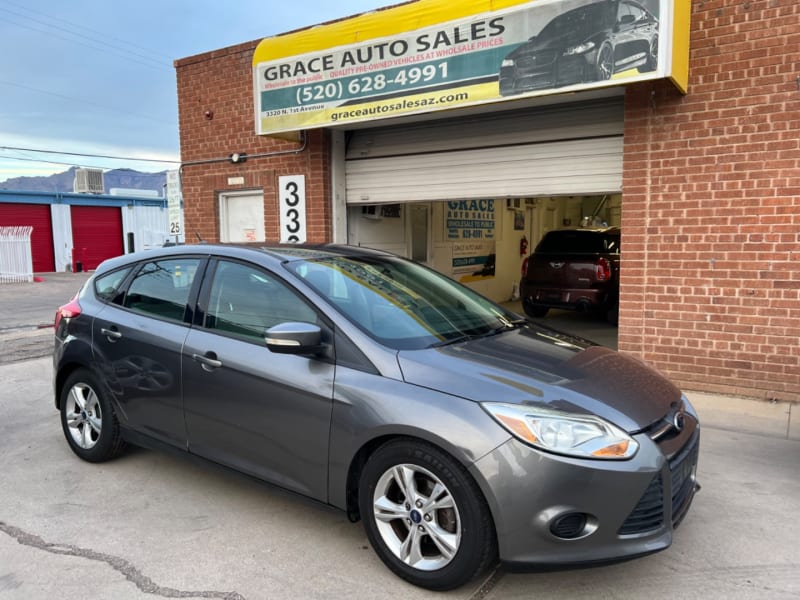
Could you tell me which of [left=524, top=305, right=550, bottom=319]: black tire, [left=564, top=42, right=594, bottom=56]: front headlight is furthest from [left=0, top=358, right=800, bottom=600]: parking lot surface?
[left=524, top=305, right=550, bottom=319]: black tire

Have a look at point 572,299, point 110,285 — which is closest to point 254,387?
point 110,285

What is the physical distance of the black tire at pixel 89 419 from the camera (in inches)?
162

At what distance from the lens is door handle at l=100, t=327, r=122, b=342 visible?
397 centimetres

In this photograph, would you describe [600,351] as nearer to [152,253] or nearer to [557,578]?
[557,578]

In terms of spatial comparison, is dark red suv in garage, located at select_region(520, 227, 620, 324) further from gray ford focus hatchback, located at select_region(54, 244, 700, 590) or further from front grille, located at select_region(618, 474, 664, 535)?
front grille, located at select_region(618, 474, 664, 535)

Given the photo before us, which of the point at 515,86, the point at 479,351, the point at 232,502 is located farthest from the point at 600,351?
the point at 515,86

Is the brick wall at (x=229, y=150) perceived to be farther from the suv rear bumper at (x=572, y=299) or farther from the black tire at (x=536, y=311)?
the black tire at (x=536, y=311)

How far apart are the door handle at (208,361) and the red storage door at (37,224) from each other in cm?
2747

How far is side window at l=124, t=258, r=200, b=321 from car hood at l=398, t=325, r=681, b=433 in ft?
5.43

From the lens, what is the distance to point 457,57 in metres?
6.27

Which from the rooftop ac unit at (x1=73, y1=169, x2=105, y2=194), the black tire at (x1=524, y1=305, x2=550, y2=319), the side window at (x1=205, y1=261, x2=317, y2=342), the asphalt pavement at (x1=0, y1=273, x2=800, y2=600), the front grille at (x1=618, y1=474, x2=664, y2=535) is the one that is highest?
the rooftop ac unit at (x1=73, y1=169, x2=105, y2=194)

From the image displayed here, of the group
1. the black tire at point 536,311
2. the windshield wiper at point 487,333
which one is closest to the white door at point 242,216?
the black tire at point 536,311

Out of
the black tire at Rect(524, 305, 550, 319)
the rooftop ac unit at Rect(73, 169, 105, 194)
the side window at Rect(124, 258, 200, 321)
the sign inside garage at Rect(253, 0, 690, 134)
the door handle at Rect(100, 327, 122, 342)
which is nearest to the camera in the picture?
the side window at Rect(124, 258, 200, 321)

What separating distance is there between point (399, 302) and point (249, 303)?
872 mm
